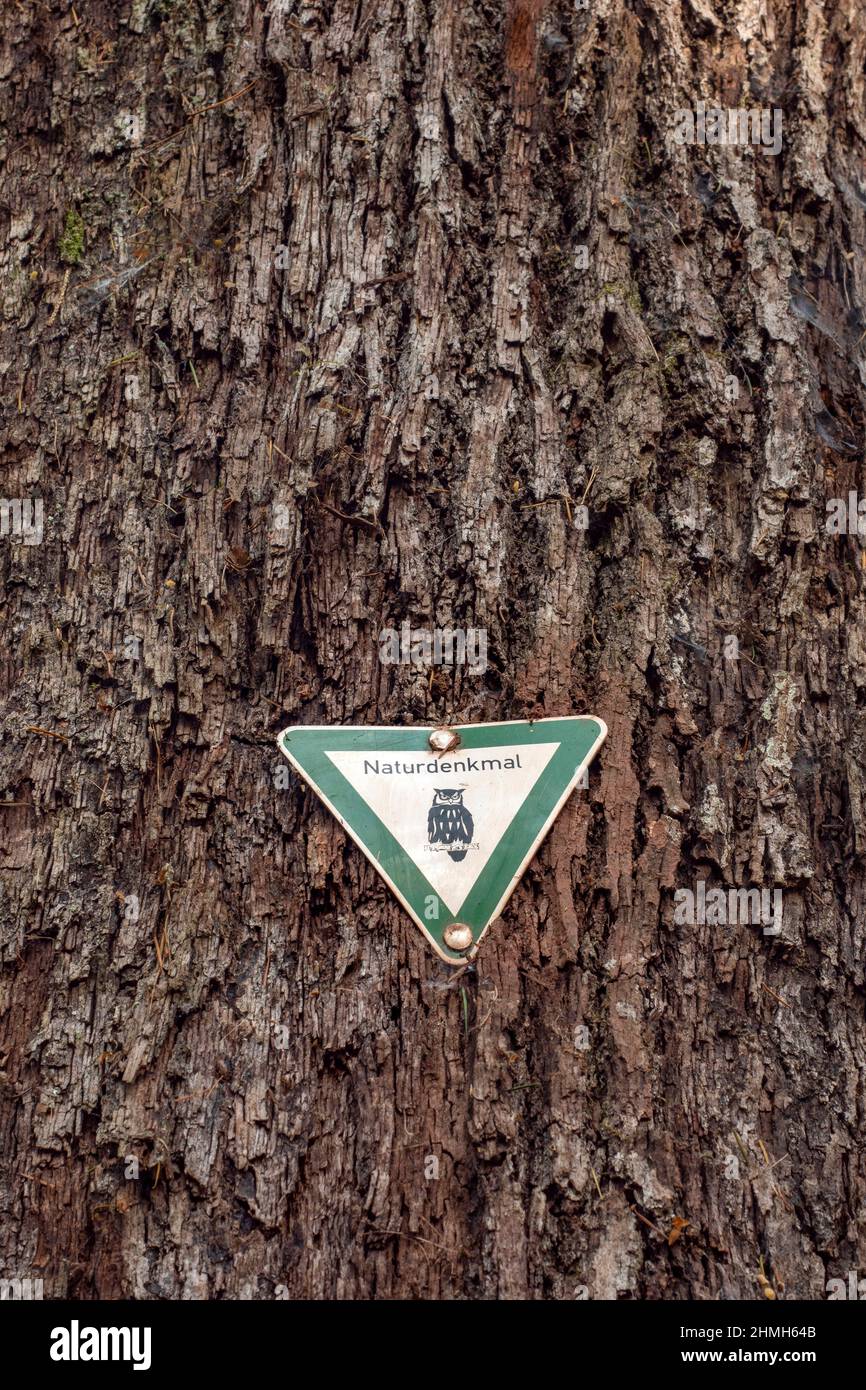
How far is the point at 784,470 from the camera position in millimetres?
2301

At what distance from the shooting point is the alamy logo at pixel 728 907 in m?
2.11

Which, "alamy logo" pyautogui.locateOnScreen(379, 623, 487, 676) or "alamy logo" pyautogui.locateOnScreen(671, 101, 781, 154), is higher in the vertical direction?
"alamy logo" pyautogui.locateOnScreen(671, 101, 781, 154)

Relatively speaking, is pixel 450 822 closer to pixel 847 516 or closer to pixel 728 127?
pixel 847 516

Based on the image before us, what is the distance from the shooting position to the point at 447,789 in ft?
7.07

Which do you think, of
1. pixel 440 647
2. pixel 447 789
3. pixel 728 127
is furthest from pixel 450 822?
pixel 728 127

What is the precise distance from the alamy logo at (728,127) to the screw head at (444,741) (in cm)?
143

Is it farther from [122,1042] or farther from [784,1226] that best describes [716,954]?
[122,1042]

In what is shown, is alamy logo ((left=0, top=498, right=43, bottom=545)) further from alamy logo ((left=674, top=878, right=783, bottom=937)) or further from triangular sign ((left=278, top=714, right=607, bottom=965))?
alamy logo ((left=674, top=878, right=783, bottom=937))

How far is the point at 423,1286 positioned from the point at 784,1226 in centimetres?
66

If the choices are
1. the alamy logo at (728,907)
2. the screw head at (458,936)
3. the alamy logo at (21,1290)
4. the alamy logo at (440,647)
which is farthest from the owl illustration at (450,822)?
the alamy logo at (21,1290)

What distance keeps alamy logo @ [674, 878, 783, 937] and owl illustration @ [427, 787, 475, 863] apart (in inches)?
16.7

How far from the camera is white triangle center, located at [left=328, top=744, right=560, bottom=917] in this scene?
214 cm
